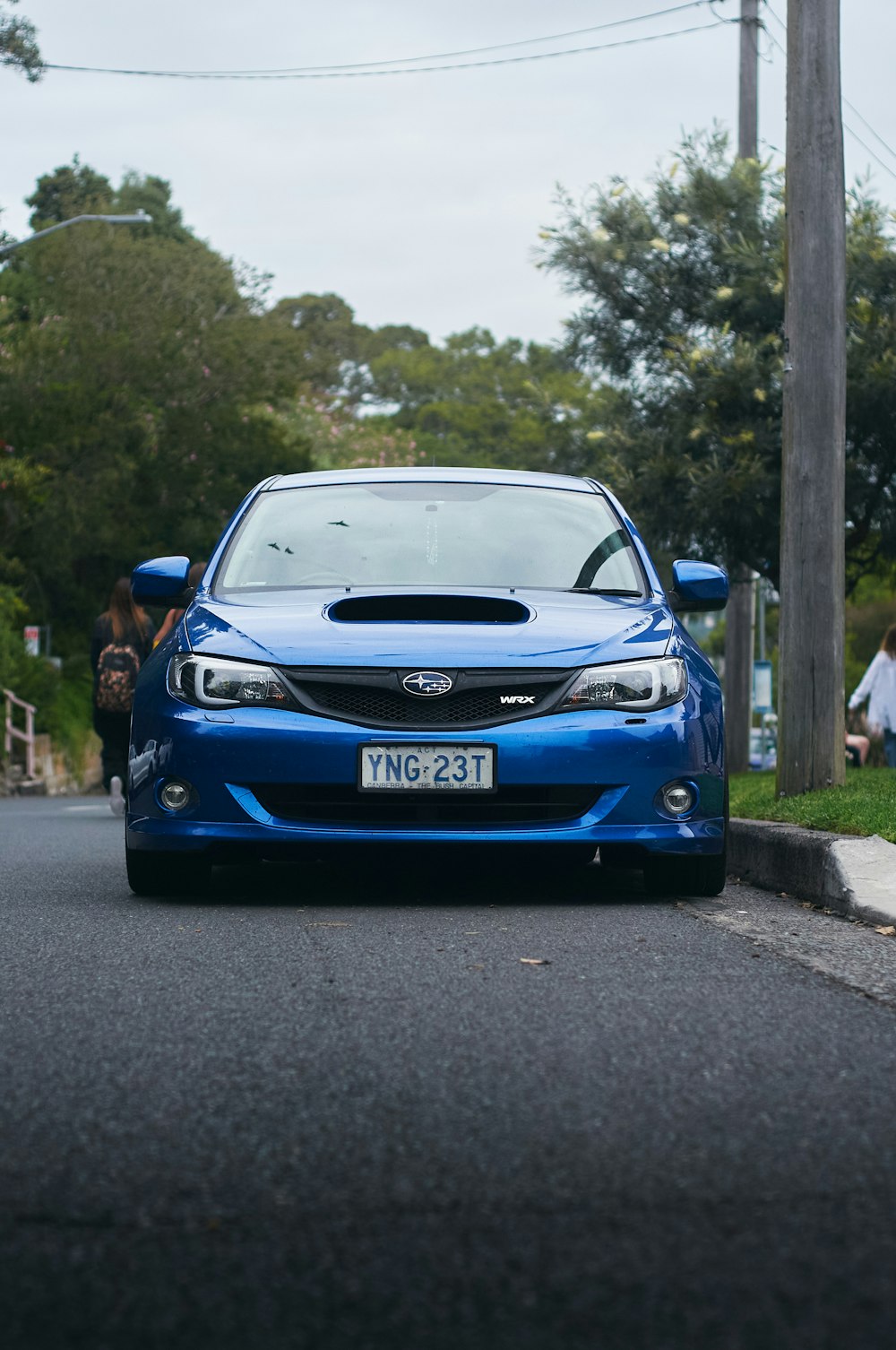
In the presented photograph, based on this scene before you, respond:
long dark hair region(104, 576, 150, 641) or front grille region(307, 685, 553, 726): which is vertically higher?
front grille region(307, 685, 553, 726)

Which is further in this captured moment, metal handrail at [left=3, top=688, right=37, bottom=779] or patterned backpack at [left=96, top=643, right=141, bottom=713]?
metal handrail at [left=3, top=688, right=37, bottom=779]

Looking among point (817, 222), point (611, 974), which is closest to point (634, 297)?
point (817, 222)

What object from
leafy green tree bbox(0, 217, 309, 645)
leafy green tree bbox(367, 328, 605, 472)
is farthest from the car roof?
leafy green tree bbox(367, 328, 605, 472)

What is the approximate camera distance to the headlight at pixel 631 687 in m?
6.54

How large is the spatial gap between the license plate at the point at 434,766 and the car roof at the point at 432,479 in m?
1.95

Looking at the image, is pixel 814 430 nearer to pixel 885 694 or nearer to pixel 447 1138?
pixel 885 694

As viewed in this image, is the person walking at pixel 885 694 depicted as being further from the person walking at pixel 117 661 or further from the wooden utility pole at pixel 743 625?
the person walking at pixel 117 661

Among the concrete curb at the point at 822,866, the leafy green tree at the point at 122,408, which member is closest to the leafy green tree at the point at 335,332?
the leafy green tree at the point at 122,408

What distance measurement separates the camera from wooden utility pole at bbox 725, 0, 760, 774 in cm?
2147

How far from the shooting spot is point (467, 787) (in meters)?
6.46

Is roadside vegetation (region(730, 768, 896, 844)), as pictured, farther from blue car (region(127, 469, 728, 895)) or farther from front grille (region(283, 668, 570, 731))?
front grille (region(283, 668, 570, 731))

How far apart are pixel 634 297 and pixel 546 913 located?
15.8 metres

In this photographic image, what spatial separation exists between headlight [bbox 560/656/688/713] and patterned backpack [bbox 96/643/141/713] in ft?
22.7

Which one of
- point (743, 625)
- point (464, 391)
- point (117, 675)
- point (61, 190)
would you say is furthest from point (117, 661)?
point (464, 391)
